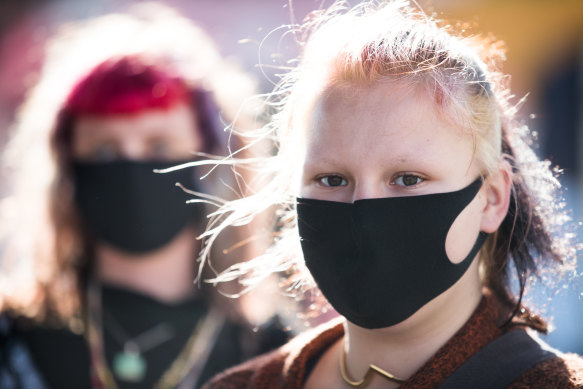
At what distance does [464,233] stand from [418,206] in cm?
14

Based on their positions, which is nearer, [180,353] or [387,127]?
[387,127]

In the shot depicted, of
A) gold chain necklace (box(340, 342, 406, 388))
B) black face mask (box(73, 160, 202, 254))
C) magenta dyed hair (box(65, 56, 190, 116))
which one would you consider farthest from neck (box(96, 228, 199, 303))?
gold chain necklace (box(340, 342, 406, 388))

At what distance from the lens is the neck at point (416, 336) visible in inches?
62.1

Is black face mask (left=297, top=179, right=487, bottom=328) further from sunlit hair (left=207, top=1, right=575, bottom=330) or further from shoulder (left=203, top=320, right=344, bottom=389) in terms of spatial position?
shoulder (left=203, top=320, right=344, bottom=389)

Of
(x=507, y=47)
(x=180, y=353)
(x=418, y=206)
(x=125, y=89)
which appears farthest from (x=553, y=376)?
(x=507, y=47)

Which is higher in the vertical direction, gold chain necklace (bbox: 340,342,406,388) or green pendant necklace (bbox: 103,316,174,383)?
gold chain necklace (bbox: 340,342,406,388)

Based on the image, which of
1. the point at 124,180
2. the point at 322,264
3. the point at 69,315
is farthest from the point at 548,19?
the point at 322,264

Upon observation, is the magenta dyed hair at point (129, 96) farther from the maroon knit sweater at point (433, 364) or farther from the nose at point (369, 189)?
the nose at point (369, 189)

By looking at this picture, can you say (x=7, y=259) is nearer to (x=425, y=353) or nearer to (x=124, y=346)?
(x=124, y=346)

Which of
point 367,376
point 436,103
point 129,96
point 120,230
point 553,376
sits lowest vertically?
point 120,230

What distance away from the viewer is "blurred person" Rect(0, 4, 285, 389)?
10.0ft

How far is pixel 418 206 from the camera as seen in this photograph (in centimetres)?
152

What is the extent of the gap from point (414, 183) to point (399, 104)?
181mm

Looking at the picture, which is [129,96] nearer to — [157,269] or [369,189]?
[157,269]
